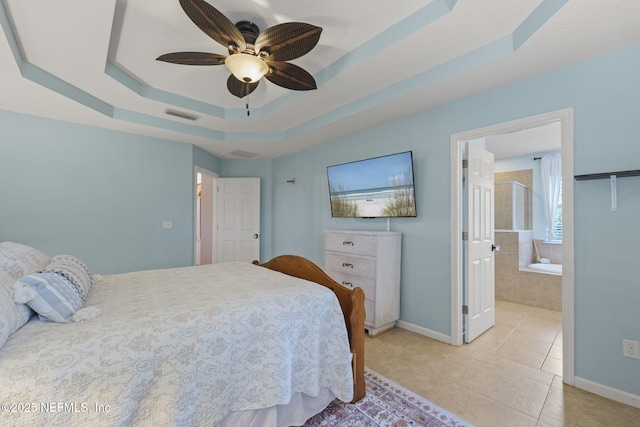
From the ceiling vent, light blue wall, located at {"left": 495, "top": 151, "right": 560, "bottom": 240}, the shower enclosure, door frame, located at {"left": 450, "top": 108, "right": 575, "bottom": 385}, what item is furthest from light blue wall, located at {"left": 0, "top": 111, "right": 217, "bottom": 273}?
light blue wall, located at {"left": 495, "top": 151, "right": 560, "bottom": 240}

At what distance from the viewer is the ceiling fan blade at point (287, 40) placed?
155cm

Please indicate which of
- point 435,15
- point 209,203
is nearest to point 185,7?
point 435,15

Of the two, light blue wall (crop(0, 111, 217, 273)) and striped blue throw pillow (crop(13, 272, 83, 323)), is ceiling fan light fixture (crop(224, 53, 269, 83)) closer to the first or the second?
striped blue throw pillow (crop(13, 272, 83, 323))

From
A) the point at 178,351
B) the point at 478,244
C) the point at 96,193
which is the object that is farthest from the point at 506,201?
the point at 96,193

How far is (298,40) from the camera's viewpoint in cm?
165

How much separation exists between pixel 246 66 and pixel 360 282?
2209 millimetres

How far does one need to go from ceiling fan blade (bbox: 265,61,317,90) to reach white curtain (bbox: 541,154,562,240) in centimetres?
472

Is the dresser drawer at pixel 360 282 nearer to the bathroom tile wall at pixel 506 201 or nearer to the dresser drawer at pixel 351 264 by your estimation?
the dresser drawer at pixel 351 264

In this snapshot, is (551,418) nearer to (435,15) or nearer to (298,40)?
(435,15)

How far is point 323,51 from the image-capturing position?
222 centimetres

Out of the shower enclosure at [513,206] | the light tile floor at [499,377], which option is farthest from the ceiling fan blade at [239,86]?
the shower enclosure at [513,206]

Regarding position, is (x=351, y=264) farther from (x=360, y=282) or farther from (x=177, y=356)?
(x=177, y=356)

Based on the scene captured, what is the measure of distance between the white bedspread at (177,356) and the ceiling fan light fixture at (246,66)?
1.39 meters

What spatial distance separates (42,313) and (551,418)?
278cm
